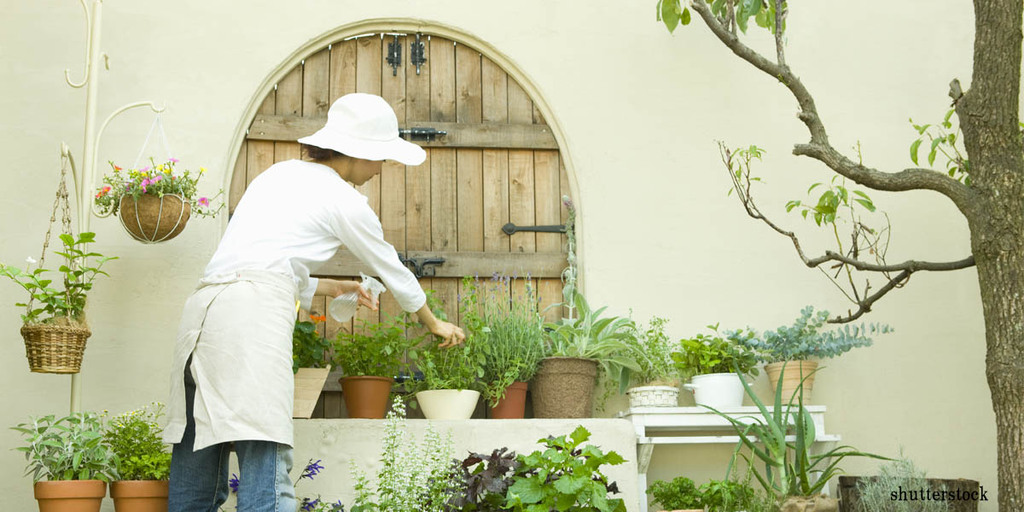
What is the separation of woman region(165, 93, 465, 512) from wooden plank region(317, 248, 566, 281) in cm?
109

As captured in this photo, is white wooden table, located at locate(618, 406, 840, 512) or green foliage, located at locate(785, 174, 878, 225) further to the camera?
green foliage, located at locate(785, 174, 878, 225)

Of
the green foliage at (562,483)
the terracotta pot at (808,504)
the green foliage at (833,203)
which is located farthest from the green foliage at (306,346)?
the green foliage at (833,203)

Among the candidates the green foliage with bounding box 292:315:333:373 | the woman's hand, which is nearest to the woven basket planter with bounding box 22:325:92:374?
the green foliage with bounding box 292:315:333:373

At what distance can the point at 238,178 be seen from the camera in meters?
4.09

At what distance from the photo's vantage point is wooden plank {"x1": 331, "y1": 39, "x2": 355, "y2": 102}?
4230mm

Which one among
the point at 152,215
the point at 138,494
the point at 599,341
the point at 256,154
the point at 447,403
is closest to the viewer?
the point at 138,494

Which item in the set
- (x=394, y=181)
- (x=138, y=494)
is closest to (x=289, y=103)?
(x=394, y=181)

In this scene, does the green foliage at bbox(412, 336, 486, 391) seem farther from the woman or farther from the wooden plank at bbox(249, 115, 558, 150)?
the wooden plank at bbox(249, 115, 558, 150)

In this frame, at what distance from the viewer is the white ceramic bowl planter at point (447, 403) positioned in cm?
366

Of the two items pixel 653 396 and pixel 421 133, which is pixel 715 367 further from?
pixel 421 133

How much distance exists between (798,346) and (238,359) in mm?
2273

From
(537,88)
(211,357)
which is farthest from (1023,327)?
(211,357)

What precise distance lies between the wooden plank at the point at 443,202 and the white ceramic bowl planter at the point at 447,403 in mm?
720

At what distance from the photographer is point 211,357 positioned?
2572 millimetres
